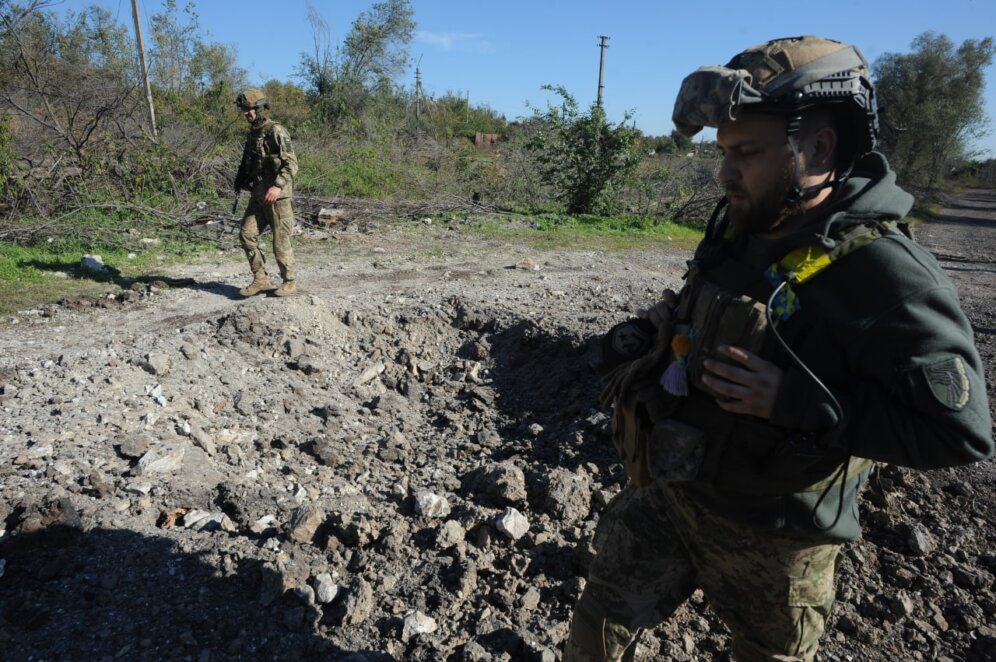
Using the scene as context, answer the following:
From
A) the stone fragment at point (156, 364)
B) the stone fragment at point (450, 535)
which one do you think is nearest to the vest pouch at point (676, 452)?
the stone fragment at point (450, 535)

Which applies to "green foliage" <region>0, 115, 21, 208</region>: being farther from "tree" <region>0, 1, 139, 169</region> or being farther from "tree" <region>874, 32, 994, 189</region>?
"tree" <region>874, 32, 994, 189</region>

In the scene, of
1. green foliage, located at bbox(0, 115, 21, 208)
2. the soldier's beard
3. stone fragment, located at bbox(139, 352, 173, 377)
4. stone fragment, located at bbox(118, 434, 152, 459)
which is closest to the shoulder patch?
the soldier's beard

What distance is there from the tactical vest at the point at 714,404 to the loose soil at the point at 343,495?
1.08m

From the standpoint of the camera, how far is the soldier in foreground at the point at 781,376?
1193 mm

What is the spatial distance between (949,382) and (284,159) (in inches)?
232

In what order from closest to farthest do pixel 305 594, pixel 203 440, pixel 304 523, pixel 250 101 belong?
pixel 305 594 → pixel 304 523 → pixel 203 440 → pixel 250 101

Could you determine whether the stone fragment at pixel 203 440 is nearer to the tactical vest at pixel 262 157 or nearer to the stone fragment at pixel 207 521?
the stone fragment at pixel 207 521

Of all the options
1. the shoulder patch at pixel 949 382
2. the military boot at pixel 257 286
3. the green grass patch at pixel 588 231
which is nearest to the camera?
the shoulder patch at pixel 949 382

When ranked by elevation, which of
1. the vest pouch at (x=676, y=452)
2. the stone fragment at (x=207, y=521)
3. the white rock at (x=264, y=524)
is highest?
the vest pouch at (x=676, y=452)

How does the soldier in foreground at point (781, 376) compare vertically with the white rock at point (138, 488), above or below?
above

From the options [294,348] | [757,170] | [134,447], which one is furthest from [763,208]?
[294,348]

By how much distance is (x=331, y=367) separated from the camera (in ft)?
16.8

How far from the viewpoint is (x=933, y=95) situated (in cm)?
2961

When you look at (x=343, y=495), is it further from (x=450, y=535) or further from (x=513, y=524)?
(x=513, y=524)
